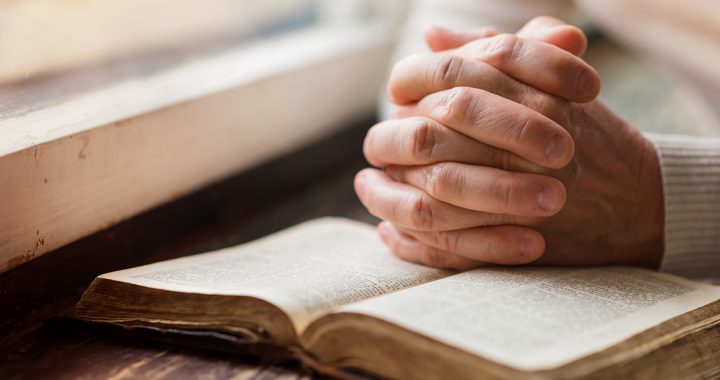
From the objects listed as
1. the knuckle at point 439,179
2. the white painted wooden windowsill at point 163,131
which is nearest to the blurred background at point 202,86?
the white painted wooden windowsill at point 163,131

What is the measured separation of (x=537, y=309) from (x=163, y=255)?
0.50 metres

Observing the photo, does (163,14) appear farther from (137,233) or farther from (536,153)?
(536,153)

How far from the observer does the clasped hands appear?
0.70m

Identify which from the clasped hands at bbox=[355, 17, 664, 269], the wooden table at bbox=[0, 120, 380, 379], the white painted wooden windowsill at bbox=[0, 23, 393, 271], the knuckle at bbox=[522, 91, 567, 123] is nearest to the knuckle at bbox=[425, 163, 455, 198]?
the clasped hands at bbox=[355, 17, 664, 269]

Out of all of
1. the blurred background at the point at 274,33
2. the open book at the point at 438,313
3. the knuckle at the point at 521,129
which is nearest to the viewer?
the open book at the point at 438,313

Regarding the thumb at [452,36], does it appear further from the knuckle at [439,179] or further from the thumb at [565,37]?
the knuckle at [439,179]

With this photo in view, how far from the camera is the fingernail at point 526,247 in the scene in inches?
28.7

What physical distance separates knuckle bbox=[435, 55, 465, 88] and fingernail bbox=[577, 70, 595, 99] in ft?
0.39

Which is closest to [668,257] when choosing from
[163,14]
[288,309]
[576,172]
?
[576,172]

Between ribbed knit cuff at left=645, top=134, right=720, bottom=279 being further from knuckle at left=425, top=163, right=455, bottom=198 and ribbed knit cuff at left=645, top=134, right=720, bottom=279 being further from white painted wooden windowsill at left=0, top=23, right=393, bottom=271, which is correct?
white painted wooden windowsill at left=0, top=23, right=393, bottom=271

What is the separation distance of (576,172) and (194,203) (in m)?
0.50

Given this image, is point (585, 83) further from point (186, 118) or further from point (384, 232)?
point (186, 118)

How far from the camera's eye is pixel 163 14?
1.21m

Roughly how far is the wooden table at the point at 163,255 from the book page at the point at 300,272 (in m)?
0.06
